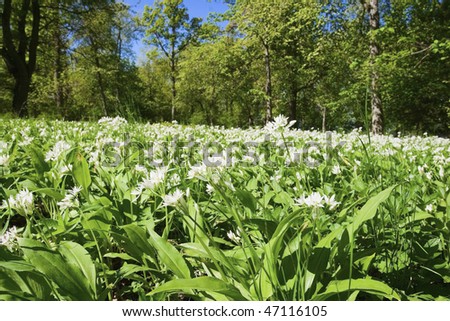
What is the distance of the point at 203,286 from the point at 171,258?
313 mm

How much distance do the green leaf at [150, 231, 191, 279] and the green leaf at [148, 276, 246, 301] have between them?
21 centimetres

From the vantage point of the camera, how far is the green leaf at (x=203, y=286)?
0.98m

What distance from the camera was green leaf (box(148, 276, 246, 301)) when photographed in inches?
38.4

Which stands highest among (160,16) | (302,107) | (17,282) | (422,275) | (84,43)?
(160,16)

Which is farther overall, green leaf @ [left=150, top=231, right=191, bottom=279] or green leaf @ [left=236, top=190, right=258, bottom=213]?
green leaf @ [left=236, top=190, right=258, bottom=213]

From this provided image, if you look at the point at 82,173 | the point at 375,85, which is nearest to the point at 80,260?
the point at 82,173

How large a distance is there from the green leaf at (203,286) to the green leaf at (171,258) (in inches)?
8.3

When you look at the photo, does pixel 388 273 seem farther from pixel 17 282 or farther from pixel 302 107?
pixel 302 107

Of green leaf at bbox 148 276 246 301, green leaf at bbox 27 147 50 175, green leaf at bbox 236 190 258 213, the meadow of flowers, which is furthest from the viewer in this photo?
green leaf at bbox 27 147 50 175

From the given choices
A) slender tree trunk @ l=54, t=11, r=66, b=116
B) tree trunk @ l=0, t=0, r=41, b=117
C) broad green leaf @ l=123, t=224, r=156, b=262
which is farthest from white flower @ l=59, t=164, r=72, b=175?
slender tree trunk @ l=54, t=11, r=66, b=116
